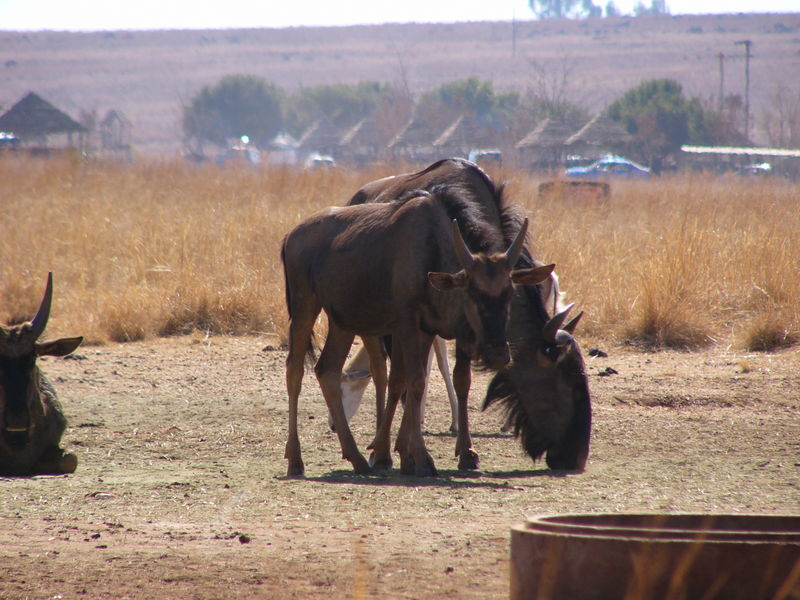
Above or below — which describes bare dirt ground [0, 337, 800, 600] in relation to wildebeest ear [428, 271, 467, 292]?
below

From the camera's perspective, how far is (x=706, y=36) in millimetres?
127250

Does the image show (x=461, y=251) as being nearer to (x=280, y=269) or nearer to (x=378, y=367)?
(x=378, y=367)

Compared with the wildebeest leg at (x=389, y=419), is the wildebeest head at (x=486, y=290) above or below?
above

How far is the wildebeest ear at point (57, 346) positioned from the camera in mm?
7516

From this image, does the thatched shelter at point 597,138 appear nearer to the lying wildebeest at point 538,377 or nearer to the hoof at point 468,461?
the lying wildebeest at point 538,377

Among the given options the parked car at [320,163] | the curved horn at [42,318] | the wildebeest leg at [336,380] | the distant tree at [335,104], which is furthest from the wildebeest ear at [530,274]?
the distant tree at [335,104]

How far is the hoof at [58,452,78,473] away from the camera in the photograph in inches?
296

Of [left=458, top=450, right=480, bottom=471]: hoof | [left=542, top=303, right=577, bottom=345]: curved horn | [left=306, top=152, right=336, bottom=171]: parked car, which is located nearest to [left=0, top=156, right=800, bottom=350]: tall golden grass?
[left=306, top=152, right=336, bottom=171]: parked car

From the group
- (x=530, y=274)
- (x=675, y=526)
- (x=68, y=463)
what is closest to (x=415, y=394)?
(x=530, y=274)

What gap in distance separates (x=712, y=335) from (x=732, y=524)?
9201 mm

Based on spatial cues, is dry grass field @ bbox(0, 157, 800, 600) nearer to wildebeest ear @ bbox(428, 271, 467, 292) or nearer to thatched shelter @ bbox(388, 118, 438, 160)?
wildebeest ear @ bbox(428, 271, 467, 292)

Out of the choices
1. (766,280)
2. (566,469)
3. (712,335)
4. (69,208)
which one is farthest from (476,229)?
(69,208)

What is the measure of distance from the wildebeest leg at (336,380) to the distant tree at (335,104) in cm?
7071

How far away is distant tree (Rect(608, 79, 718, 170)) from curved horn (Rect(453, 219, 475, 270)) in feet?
157
